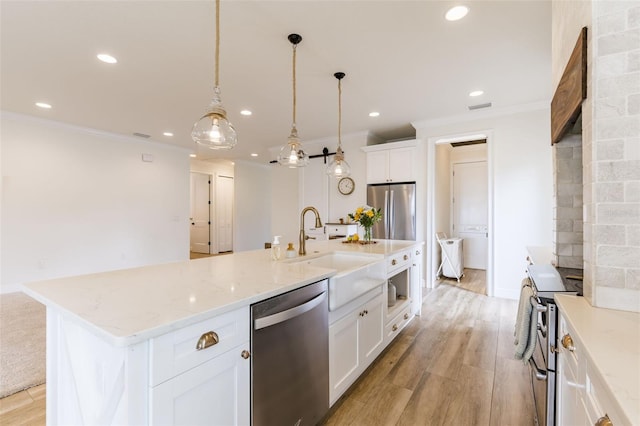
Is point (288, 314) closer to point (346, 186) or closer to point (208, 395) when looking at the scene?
point (208, 395)

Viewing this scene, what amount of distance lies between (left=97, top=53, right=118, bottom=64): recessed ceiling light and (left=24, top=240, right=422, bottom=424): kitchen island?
92.0 inches

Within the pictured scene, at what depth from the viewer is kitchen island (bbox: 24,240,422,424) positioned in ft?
2.82

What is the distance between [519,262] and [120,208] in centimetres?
694

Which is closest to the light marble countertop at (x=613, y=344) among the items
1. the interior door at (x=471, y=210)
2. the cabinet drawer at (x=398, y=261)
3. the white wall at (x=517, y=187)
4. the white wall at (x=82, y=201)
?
the cabinet drawer at (x=398, y=261)

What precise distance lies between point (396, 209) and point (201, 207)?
245 inches

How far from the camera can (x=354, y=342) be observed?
6.40 ft

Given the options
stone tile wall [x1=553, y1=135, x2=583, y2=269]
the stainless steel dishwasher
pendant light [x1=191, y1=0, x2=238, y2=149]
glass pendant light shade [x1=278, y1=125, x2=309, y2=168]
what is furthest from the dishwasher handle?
stone tile wall [x1=553, y1=135, x2=583, y2=269]

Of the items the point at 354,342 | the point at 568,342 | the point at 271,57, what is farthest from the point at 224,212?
the point at 568,342

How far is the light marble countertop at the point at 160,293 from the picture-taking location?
0.90 meters

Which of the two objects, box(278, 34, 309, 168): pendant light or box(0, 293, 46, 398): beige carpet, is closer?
box(0, 293, 46, 398): beige carpet

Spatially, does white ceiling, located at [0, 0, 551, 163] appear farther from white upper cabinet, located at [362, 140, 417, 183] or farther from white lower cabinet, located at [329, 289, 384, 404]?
white lower cabinet, located at [329, 289, 384, 404]

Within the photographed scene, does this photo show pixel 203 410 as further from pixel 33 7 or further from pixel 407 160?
pixel 407 160

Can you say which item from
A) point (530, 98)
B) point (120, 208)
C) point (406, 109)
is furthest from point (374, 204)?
point (120, 208)

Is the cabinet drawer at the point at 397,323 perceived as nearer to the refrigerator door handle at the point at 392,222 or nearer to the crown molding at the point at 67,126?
the refrigerator door handle at the point at 392,222
